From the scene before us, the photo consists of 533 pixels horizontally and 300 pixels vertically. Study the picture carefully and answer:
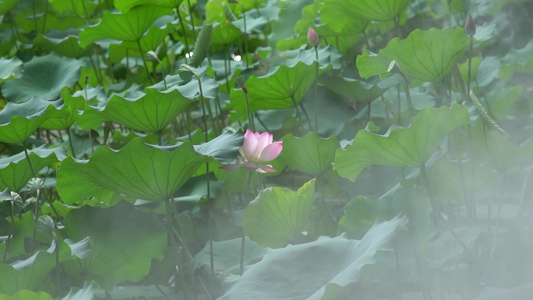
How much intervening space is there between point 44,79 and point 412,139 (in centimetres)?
123

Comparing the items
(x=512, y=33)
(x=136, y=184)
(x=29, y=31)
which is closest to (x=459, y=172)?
(x=136, y=184)

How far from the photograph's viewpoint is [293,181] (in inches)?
67.1

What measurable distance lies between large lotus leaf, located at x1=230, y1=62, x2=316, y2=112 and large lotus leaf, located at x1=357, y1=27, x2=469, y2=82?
194 millimetres

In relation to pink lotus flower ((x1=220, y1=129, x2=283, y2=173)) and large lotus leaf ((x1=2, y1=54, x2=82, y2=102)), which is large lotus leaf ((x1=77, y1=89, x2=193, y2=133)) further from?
large lotus leaf ((x1=2, y1=54, x2=82, y2=102))

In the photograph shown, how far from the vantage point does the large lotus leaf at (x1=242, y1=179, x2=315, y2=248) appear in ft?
3.16

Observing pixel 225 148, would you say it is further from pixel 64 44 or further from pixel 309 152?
pixel 64 44

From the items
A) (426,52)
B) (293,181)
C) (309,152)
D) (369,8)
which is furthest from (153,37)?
(426,52)

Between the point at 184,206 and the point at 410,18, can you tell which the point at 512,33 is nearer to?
the point at 410,18

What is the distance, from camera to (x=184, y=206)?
116cm

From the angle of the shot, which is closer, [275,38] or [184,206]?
[184,206]

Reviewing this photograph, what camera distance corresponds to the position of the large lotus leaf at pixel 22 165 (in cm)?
113

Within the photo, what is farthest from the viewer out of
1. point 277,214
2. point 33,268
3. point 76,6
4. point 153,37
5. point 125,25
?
point 76,6

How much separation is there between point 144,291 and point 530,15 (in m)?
1.36

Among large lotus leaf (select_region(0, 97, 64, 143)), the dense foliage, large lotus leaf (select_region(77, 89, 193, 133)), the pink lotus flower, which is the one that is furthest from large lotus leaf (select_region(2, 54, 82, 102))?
the pink lotus flower
